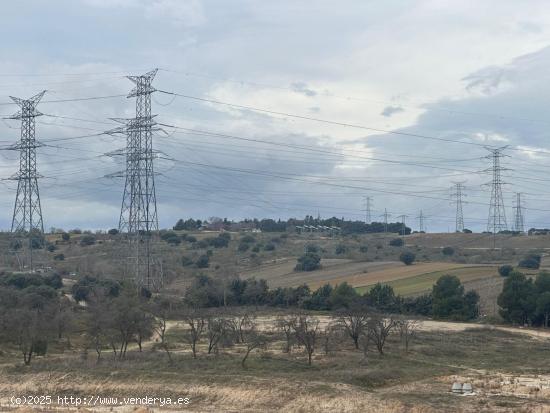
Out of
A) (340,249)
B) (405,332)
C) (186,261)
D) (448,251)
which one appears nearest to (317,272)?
(186,261)

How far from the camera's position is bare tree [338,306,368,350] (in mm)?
64688

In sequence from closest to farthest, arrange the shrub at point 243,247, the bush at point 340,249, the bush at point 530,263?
the bush at point 530,263 < the bush at point 340,249 < the shrub at point 243,247

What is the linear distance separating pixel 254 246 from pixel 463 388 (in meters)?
126

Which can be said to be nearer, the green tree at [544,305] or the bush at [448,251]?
the green tree at [544,305]

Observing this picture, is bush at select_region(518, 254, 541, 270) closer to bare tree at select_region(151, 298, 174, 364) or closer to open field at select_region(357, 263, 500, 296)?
open field at select_region(357, 263, 500, 296)

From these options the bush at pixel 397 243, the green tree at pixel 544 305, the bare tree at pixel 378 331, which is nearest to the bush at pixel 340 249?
the bush at pixel 397 243

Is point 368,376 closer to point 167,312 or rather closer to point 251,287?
point 167,312

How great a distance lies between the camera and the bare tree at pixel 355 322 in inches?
2547

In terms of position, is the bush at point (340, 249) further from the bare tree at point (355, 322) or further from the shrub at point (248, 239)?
the bare tree at point (355, 322)

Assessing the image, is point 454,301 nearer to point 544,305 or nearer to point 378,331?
point 544,305

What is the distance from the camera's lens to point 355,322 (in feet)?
220

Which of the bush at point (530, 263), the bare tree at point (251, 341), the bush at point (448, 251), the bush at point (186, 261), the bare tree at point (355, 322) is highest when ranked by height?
the bush at point (448, 251)

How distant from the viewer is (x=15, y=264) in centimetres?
13538

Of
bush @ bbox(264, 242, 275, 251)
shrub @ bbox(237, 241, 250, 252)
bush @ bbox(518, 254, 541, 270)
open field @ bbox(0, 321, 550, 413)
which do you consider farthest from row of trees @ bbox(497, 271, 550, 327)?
shrub @ bbox(237, 241, 250, 252)
